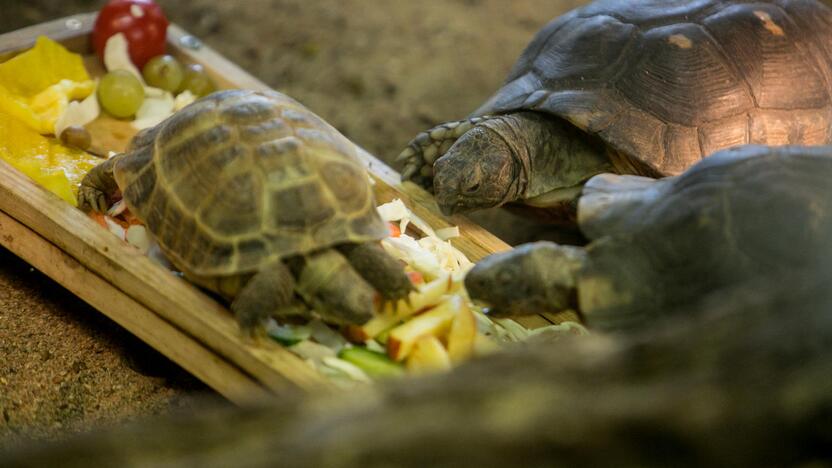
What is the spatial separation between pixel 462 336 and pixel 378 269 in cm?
33

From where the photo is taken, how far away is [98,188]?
10.9 ft

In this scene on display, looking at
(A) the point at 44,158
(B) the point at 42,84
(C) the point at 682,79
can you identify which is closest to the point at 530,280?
(C) the point at 682,79

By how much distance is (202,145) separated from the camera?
9.12ft

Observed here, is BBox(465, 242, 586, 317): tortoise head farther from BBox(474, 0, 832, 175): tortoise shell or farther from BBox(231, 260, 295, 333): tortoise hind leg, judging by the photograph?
BBox(474, 0, 832, 175): tortoise shell

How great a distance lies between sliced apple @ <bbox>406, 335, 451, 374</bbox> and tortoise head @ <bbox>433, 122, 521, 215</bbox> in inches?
39.9

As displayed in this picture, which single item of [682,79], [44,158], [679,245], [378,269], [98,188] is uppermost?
[679,245]

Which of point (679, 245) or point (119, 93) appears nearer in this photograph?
point (679, 245)

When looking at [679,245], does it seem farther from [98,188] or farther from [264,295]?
[98,188]

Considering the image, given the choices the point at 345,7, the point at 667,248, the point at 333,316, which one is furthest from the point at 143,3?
the point at 667,248

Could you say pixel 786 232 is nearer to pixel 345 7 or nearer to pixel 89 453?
pixel 89 453

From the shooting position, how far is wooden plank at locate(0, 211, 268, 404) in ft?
9.09

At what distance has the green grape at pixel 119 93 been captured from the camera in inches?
159

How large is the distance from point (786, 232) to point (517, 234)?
2.31 metres

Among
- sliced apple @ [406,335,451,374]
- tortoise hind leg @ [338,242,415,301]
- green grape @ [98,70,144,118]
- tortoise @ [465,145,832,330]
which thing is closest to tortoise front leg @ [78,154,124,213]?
green grape @ [98,70,144,118]
